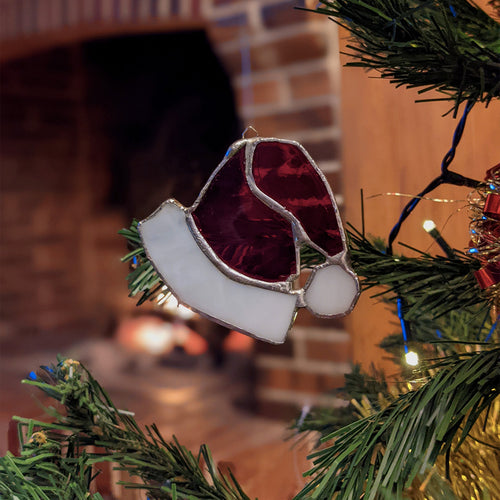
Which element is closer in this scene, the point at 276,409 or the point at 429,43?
the point at 429,43

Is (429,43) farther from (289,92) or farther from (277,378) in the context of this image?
(277,378)

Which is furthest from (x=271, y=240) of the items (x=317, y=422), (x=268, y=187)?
(x=317, y=422)

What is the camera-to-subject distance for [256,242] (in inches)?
12.9

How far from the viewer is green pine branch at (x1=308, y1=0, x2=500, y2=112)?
11.1 inches

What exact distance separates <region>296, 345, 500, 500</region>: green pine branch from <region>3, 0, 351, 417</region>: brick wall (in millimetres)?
152

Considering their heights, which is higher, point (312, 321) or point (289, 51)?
point (289, 51)

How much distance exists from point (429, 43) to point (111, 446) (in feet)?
0.91

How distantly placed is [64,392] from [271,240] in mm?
143

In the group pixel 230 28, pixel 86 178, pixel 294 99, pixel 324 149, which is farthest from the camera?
pixel 86 178

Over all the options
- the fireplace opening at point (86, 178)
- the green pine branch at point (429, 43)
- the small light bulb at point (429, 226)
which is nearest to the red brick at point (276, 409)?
the fireplace opening at point (86, 178)

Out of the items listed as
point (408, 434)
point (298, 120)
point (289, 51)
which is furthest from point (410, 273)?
point (289, 51)

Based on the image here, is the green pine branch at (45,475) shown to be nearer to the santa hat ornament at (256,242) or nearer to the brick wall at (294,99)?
the santa hat ornament at (256,242)

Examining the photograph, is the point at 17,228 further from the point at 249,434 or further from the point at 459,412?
the point at 459,412

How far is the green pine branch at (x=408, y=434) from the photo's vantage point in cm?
25
